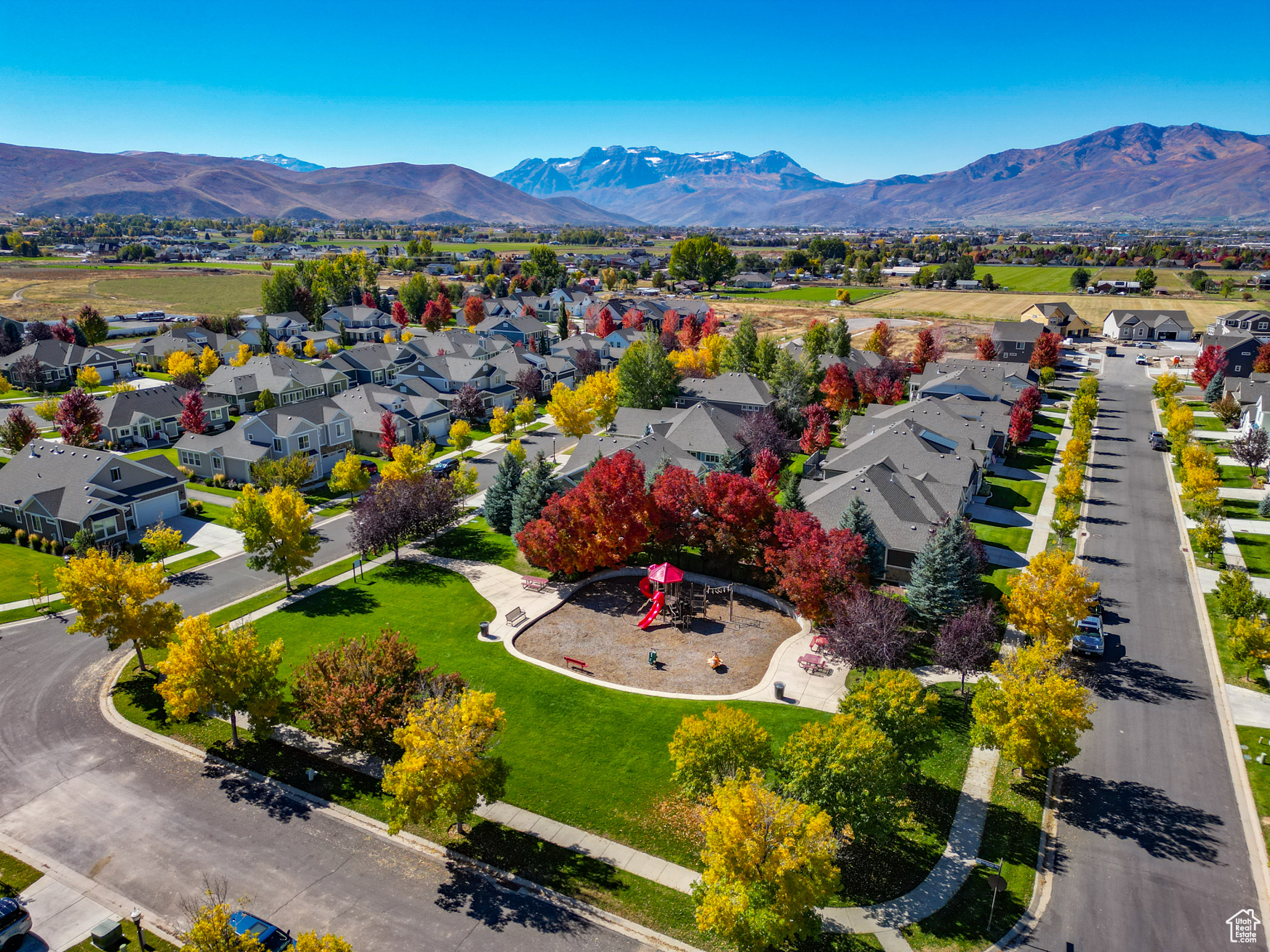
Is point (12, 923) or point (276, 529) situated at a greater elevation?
point (276, 529)

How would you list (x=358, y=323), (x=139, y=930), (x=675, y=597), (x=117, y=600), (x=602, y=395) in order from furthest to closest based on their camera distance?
1. (x=358, y=323)
2. (x=602, y=395)
3. (x=675, y=597)
4. (x=117, y=600)
5. (x=139, y=930)

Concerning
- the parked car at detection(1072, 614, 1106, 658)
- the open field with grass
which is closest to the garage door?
the parked car at detection(1072, 614, 1106, 658)

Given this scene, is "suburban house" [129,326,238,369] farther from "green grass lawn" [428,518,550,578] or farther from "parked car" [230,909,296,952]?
"parked car" [230,909,296,952]

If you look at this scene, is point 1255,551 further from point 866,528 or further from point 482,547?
point 482,547

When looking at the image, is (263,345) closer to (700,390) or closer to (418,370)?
(418,370)

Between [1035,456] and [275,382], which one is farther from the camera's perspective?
[275,382]

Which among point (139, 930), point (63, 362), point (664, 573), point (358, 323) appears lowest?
point (139, 930)

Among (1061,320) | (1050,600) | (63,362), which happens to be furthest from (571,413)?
(1061,320)

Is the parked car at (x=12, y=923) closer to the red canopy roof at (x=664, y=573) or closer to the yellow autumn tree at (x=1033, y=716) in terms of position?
the red canopy roof at (x=664, y=573)
